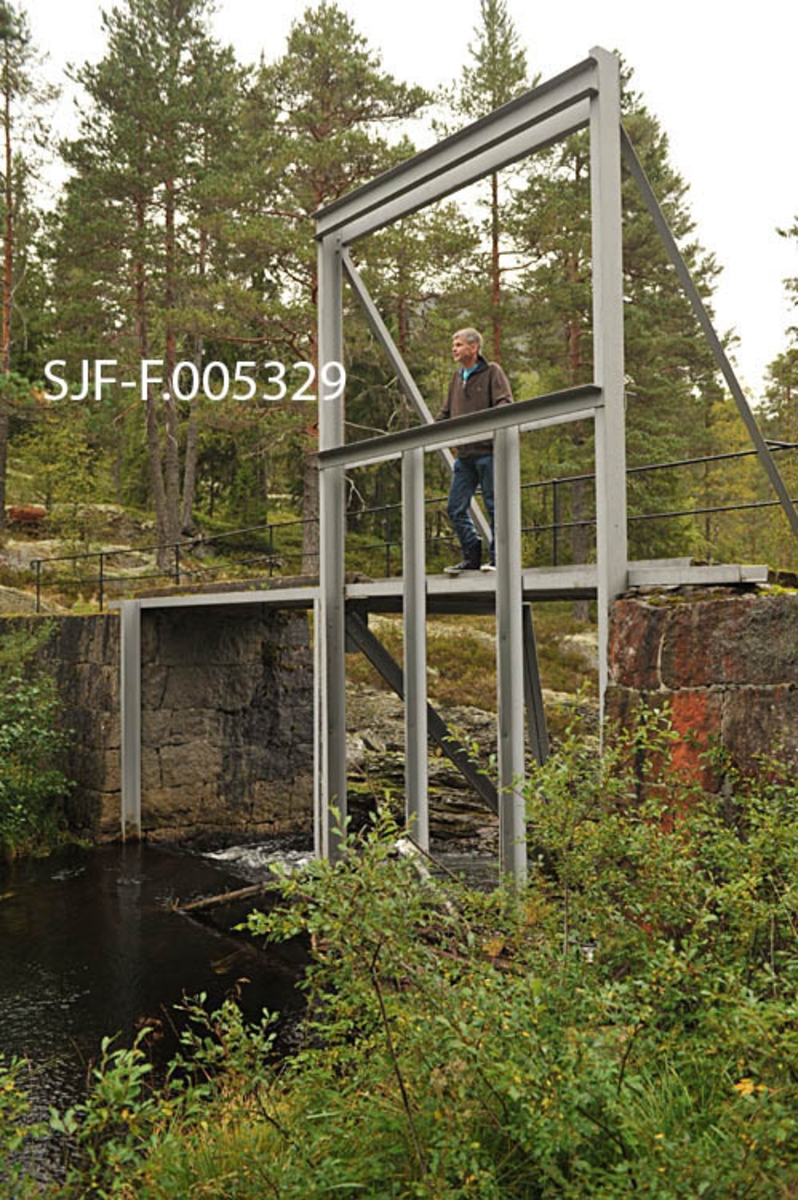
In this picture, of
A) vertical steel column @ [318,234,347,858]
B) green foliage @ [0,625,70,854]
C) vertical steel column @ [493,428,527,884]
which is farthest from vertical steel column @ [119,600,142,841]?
vertical steel column @ [493,428,527,884]

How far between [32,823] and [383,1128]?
10.6 m

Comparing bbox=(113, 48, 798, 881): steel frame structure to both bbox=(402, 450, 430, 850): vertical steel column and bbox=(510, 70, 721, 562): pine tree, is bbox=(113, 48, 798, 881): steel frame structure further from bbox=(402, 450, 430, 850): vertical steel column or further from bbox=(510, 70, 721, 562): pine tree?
bbox=(510, 70, 721, 562): pine tree

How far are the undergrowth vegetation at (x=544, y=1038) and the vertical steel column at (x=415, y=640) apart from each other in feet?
9.08

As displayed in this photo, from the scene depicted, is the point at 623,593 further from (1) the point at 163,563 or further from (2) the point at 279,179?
(1) the point at 163,563

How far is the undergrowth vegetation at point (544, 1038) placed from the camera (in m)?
2.78

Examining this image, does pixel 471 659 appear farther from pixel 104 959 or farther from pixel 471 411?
pixel 471 411

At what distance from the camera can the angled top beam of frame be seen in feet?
19.8

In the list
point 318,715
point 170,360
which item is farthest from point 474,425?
point 170,360

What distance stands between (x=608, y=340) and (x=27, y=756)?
9933 millimetres

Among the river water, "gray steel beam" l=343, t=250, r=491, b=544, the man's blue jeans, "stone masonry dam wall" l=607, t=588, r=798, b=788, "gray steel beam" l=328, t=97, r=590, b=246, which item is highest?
"gray steel beam" l=328, t=97, r=590, b=246

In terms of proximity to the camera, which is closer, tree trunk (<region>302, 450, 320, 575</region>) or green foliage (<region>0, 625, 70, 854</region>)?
green foliage (<region>0, 625, 70, 854</region>)

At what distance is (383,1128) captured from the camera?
3389mm

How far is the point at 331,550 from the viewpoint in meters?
7.98

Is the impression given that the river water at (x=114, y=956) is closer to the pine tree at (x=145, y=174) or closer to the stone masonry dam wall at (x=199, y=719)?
the stone masonry dam wall at (x=199, y=719)
